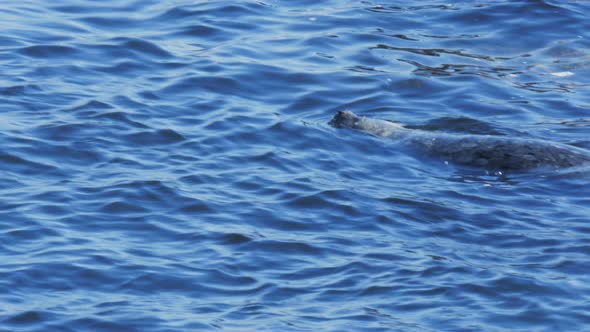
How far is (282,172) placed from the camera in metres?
10.7

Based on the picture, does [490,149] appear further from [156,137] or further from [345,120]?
[156,137]

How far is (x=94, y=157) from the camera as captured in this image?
1072 cm

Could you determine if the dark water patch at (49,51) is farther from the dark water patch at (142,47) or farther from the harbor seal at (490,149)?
the harbor seal at (490,149)

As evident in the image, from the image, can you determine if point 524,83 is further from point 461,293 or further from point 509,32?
point 461,293

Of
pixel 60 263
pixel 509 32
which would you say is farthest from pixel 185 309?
pixel 509 32

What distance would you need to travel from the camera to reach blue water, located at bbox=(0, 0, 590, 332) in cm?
801

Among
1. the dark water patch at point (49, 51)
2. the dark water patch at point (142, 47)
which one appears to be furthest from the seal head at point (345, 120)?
the dark water patch at point (49, 51)

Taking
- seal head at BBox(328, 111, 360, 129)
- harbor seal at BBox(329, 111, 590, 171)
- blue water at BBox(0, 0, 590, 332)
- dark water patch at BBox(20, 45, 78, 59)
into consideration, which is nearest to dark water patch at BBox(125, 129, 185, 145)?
blue water at BBox(0, 0, 590, 332)

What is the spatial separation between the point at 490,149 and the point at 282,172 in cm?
203

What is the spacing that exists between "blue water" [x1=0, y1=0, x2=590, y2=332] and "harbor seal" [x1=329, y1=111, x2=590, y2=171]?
19cm

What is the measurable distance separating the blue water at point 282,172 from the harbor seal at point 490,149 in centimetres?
19

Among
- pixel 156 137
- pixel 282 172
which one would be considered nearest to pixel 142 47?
pixel 156 137

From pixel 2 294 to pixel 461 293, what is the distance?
308 cm

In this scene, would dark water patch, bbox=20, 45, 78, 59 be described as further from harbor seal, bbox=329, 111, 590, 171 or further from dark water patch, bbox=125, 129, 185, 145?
harbor seal, bbox=329, 111, 590, 171
